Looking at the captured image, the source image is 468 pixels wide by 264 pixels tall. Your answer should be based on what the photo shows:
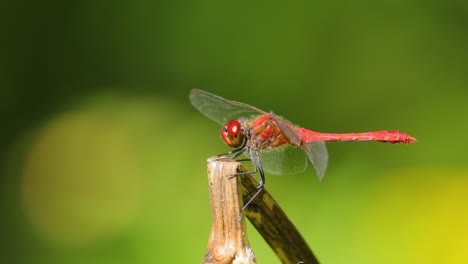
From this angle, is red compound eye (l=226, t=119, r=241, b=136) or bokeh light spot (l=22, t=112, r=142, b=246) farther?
bokeh light spot (l=22, t=112, r=142, b=246)

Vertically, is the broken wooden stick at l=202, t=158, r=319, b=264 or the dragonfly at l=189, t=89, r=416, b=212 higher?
the dragonfly at l=189, t=89, r=416, b=212

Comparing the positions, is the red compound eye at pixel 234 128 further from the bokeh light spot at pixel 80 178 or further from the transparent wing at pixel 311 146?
the bokeh light spot at pixel 80 178

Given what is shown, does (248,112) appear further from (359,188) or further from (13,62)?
(13,62)

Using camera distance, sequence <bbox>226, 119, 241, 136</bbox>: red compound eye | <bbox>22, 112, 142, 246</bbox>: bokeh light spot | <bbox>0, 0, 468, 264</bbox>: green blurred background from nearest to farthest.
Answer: <bbox>226, 119, 241, 136</bbox>: red compound eye < <bbox>0, 0, 468, 264</bbox>: green blurred background < <bbox>22, 112, 142, 246</bbox>: bokeh light spot

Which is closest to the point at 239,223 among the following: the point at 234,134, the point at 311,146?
the point at 234,134

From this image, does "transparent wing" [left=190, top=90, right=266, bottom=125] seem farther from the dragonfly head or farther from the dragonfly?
the dragonfly head

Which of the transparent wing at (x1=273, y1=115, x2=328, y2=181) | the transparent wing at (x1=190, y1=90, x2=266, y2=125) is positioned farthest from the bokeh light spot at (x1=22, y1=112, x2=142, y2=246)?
the transparent wing at (x1=273, y1=115, x2=328, y2=181)

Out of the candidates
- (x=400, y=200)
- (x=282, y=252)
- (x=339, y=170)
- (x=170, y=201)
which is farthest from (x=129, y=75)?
(x=282, y=252)
